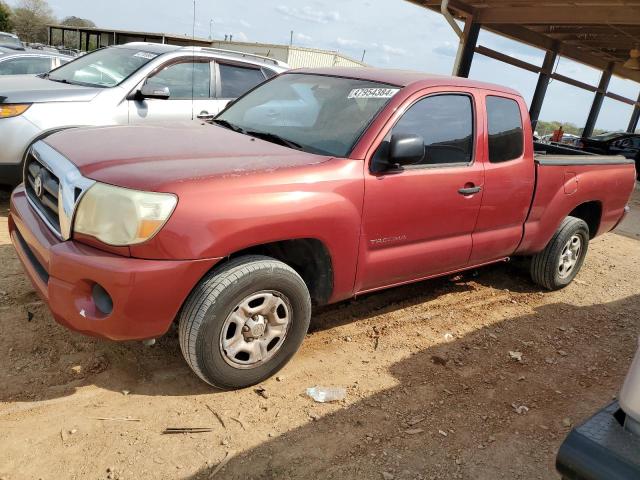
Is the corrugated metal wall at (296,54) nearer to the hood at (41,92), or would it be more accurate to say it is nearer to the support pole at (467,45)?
the support pole at (467,45)

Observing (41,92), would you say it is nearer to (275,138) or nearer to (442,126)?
(275,138)

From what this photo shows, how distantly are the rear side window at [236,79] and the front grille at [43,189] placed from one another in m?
3.53

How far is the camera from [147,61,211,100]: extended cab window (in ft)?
19.8

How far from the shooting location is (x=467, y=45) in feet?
42.5

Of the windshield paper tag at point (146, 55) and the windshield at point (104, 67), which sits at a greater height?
the windshield paper tag at point (146, 55)

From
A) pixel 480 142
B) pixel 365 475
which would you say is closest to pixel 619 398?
pixel 365 475

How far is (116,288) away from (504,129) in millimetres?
3116

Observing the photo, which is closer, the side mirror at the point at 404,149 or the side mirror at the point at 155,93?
the side mirror at the point at 404,149

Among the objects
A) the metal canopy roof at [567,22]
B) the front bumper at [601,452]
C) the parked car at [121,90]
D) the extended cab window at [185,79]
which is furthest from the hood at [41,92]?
the metal canopy roof at [567,22]

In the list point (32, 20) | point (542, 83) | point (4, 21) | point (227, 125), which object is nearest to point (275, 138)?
point (227, 125)

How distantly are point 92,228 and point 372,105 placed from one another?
6.10 feet

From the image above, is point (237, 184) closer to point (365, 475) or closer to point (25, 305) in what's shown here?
point (365, 475)

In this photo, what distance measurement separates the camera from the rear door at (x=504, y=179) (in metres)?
3.94

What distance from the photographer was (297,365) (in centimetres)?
328
